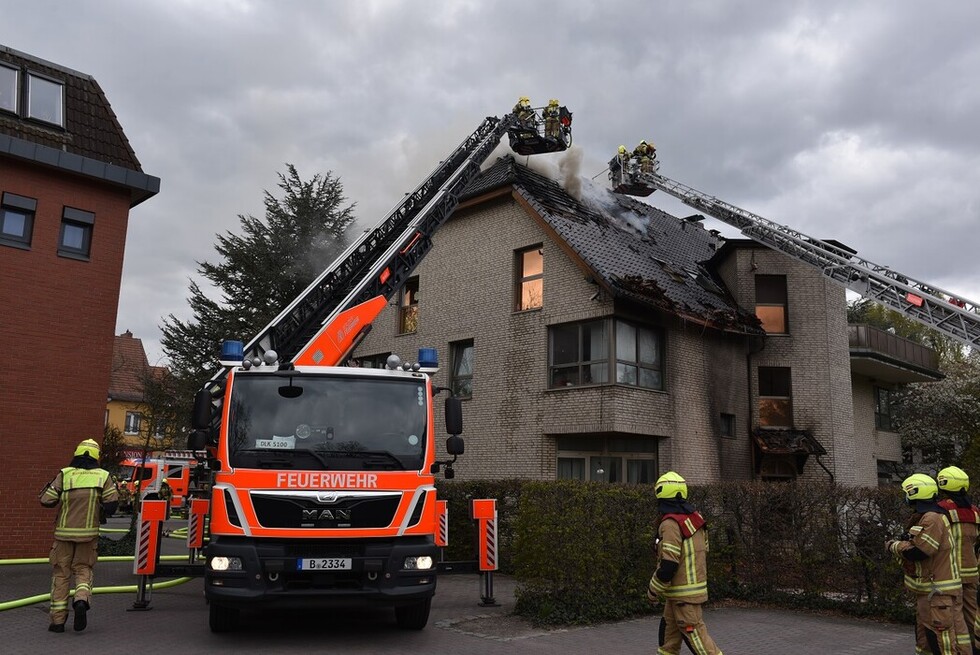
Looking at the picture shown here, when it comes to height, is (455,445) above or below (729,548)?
above

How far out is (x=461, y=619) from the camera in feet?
28.4

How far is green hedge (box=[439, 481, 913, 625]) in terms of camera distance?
341 inches

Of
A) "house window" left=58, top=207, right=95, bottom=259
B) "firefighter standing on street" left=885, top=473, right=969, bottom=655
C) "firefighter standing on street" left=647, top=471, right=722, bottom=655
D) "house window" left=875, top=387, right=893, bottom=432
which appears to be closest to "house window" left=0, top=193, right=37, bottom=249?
"house window" left=58, top=207, right=95, bottom=259

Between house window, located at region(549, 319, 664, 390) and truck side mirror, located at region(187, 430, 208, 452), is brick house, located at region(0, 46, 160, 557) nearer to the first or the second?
truck side mirror, located at region(187, 430, 208, 452)

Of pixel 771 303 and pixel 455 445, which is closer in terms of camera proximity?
pixel 455 445

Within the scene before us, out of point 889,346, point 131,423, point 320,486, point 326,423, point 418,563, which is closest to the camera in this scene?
point 320,486

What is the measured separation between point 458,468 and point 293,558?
472 inches

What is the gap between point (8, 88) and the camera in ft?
41.6

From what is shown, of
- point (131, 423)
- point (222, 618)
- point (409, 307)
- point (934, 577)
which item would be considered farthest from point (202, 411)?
point (131, 423)

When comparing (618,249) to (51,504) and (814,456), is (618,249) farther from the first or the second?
(51,504)

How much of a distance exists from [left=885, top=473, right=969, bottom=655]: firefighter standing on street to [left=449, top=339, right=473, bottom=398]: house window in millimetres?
13334

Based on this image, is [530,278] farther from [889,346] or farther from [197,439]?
[197,439]

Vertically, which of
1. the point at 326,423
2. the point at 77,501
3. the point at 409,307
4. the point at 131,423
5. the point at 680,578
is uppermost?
the point at 409,307

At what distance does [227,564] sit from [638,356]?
11.5 metres
